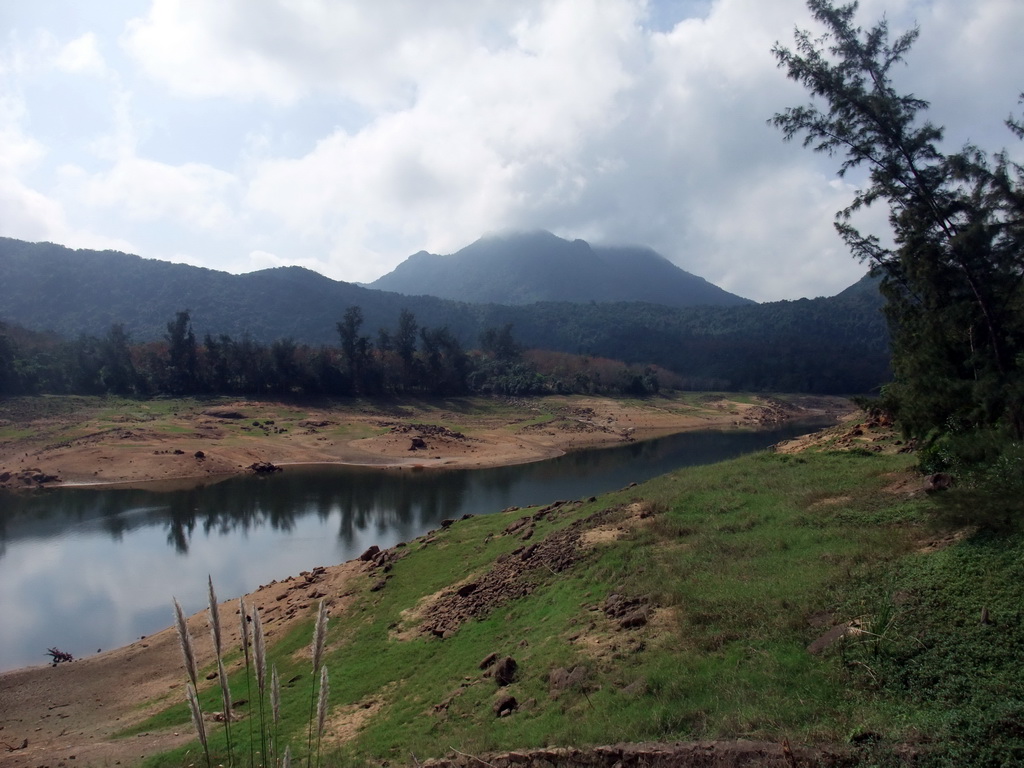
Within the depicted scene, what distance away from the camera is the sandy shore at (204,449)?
12844 millimetres

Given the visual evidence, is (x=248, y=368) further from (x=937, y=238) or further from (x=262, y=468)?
(x=937, y=238)

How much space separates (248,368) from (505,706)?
6719 centimetres

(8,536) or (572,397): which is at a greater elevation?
(572,397)

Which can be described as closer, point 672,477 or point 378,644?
point 378,644

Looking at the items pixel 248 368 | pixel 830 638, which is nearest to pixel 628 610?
pixel 830 638

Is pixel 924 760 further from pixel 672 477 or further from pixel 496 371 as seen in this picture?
pixel 496 371

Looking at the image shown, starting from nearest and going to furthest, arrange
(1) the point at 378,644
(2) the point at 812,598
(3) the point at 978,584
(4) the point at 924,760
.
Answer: (4) the point at 924,760
(3) the point at 978,584
(2) the point at 812,598
(1) the point at 378,644

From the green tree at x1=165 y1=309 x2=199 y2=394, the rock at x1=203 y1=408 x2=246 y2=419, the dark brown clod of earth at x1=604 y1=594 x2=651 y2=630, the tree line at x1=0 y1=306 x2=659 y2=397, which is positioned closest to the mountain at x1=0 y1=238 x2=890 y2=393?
the tree line at x1=0 y1=306 x2=659 y2=397

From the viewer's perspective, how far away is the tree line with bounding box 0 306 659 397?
6412cm

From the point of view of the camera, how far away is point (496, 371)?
298 feet

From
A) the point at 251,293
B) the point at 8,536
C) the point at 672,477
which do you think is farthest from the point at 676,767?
the point at 251,293

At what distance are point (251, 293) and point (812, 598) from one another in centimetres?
15420

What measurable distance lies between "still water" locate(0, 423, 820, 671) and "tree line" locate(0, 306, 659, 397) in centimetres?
2697

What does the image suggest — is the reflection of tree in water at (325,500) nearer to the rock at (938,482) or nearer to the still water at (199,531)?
the still water at (199,531)
